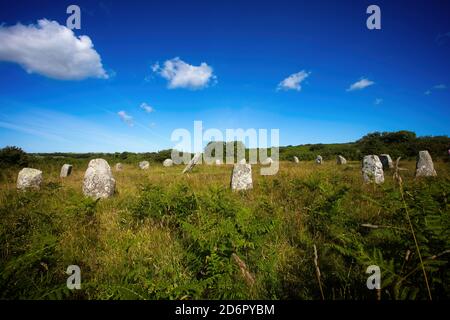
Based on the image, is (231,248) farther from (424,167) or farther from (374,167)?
(424,167)

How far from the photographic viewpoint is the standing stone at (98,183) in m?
8.35

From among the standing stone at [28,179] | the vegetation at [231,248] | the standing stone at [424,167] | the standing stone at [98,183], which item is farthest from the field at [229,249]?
the standing stone at [424,167]

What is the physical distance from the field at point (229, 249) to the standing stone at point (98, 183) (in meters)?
2.13

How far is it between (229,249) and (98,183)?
7.48 metres

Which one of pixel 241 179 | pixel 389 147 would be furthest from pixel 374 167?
pixel 389 147

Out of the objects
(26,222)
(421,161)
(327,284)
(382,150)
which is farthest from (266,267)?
(382,150)

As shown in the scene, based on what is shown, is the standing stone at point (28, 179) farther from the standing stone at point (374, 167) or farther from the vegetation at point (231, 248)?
the standing stone at point (374, 167)

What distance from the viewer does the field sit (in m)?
1.89

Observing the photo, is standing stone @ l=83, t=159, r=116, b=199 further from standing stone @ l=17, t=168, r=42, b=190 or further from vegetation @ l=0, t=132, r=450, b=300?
standing stone @ l=17, t=168, r=42, b=190

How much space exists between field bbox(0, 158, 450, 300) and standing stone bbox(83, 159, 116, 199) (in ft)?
6.99

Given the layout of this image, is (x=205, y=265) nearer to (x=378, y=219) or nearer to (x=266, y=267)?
(x=266, y=267)

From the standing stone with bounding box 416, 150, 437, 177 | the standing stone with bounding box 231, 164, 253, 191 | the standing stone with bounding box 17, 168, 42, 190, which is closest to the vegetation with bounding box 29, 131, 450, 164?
the standing stone with bounding box 416, 150, 437, 177

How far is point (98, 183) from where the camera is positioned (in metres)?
8.42
